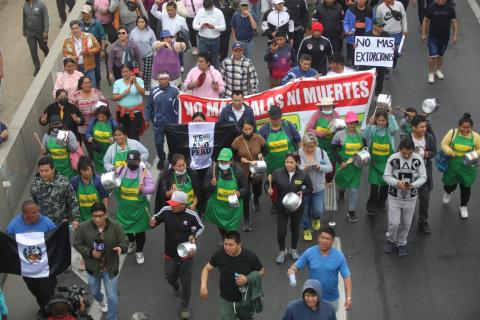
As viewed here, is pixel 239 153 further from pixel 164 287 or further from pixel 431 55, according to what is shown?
pixel 431 55

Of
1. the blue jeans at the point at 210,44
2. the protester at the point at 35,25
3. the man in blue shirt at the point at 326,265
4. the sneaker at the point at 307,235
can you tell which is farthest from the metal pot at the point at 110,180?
the protester at the point at 35,25

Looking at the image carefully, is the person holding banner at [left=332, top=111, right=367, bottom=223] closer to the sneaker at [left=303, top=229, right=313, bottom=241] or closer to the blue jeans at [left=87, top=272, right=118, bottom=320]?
the sneaker at [left=303, top=229, right=313, bottom=241]

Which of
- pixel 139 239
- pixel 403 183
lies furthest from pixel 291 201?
pixel 139 239

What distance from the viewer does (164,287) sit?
11.2 metres

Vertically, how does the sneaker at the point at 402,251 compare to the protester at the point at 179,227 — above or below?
below

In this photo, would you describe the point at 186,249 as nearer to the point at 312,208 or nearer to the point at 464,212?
the point at 312,208

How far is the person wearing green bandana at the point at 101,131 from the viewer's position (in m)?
12.3

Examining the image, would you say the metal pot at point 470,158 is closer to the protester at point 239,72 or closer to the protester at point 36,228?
the protester at point 239,72

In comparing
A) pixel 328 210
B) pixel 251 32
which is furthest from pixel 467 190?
pixel 251 32

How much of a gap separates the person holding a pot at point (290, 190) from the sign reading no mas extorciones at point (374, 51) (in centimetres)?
473

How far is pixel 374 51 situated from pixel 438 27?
5.44 ft

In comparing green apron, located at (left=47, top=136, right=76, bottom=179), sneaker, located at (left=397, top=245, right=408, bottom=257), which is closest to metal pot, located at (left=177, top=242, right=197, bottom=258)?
green apron, located at (left=47, top=136, right=76, bottom=179)

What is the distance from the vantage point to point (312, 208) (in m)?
11.7

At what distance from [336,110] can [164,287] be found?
13.9 feet
